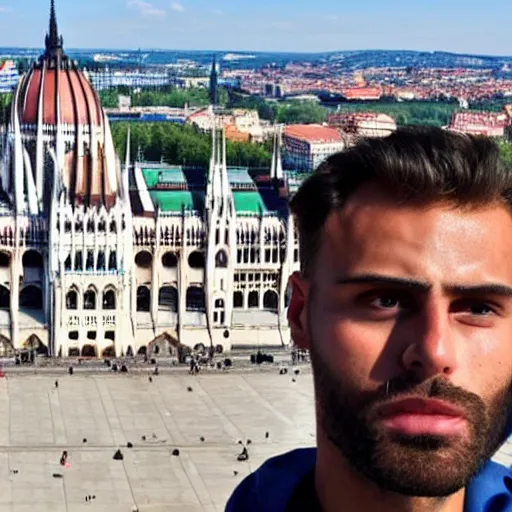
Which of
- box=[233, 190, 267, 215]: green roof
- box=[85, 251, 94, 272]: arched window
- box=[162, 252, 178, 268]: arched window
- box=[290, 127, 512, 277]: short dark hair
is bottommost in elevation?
box=[162, 252, 178, 268]: arched window

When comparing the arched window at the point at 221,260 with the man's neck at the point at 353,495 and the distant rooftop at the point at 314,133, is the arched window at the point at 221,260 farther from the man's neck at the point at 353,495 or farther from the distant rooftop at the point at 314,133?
the distant rooftop at the point at 314,133

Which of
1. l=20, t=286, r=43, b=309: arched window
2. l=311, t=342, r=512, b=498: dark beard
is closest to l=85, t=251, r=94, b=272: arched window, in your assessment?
l=20, t=286, r=43, b=309: arched window

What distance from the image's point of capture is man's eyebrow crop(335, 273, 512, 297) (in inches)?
163

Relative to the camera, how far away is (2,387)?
178 feet

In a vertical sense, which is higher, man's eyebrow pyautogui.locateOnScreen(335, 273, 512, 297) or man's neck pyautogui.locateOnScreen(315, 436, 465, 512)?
man's eyebrow pyautogui.locateOnScreen(335, 273, 512, 297)

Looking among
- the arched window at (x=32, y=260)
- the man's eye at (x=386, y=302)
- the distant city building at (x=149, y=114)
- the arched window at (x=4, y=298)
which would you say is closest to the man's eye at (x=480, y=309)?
the man's eye at (x=386, y=302)

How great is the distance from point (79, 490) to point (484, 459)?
119 feet

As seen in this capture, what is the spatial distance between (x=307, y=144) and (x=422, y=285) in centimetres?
13269

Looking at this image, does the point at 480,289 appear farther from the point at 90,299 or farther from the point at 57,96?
the point at 57,96

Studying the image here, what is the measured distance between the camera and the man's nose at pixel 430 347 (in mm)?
4055

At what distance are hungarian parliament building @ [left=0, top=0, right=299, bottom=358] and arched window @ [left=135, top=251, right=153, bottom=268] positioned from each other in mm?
48

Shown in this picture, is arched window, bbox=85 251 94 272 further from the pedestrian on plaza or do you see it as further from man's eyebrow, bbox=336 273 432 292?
man's eyebrow, bbox=336 273 432 292

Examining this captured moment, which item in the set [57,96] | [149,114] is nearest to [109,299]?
[57,96]

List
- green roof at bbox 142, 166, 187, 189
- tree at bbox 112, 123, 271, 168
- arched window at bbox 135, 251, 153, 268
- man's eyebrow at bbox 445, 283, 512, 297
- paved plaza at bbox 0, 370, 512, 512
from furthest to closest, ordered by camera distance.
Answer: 1. tree at bbox 112, 123, 271, 168
2. green roof at bbox 142, 166, 187, 189
3. arched window at bbox 135, 251, 153, 268
4. paved plaza at bbox 0, 370, 512, 512
5. man's eyebrow at bbox 445, 283, 512, 297
